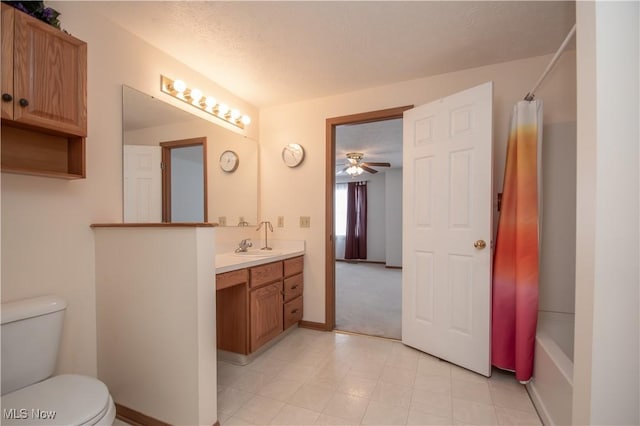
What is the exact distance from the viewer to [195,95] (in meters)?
2.21

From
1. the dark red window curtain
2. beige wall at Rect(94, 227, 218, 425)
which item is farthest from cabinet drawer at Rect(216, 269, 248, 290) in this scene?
the dark red window curtain

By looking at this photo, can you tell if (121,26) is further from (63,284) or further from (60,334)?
(60,334)

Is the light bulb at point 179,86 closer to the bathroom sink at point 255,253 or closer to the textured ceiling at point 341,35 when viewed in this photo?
the textured ceiling at point 341,35

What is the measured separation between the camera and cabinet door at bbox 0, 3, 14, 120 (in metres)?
1.07

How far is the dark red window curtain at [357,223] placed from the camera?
284 inches

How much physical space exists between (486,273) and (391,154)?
3.73 m

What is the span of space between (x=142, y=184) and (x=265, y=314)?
1.33 m

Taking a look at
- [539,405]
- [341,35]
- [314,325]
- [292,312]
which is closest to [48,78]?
[341,35]

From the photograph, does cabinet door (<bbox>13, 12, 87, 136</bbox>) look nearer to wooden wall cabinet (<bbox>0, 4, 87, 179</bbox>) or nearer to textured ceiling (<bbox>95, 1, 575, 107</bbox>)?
wooden wall cabinet (<bbox>0, 4, 87, 179</bbox>)

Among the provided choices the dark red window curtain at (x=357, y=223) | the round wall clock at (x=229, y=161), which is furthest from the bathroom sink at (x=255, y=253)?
the dark red window curtain at (x=357, y=223)

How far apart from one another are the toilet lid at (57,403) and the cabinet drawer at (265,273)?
42.3 inches

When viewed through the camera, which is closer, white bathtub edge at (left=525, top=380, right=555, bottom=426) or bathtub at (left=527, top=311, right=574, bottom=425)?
bathtub at (left=527, top=311, right=574, bottom=425)

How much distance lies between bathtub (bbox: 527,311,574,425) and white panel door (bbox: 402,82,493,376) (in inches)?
11.9

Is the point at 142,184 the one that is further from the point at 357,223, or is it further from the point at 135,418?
the point at 357,223
